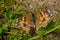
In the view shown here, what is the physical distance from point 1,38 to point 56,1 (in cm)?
75

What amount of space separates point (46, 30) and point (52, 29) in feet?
0.19

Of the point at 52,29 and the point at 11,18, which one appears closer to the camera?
the point at 52,29

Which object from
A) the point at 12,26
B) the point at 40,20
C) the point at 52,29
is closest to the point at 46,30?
the point at 52,29

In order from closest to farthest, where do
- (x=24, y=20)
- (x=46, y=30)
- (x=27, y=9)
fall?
(x=46, y=30) < (x=24, y=20) < (x=27, y=9)

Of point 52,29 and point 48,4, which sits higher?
point 48,4

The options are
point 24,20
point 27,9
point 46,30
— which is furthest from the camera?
point 27,9

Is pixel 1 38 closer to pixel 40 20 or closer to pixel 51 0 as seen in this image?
pixel 40 20

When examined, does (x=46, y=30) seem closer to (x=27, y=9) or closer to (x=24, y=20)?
(x=24, y=20)

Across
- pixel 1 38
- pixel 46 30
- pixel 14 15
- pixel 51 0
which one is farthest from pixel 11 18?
pixel 51 0

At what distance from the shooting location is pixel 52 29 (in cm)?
181

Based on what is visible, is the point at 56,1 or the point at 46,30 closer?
the point at 46,30

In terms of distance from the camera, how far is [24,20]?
6.37 ft

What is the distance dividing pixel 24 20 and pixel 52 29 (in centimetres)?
30

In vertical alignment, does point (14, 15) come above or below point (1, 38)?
above
